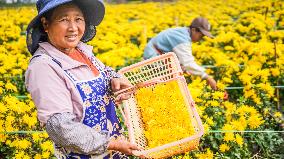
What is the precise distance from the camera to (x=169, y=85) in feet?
6.95

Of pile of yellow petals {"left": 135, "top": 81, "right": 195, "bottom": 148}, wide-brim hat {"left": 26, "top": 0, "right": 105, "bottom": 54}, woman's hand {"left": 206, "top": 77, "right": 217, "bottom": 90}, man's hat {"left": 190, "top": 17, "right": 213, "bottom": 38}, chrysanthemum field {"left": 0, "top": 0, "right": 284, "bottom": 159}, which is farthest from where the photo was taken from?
man's hat {"left": 190, "top": 17, "right": 213, "bottom": 38}

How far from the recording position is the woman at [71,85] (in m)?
1.44

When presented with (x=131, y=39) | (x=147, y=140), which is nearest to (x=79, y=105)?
(x=147, y=140)

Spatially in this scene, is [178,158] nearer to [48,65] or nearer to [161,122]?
[161,122]

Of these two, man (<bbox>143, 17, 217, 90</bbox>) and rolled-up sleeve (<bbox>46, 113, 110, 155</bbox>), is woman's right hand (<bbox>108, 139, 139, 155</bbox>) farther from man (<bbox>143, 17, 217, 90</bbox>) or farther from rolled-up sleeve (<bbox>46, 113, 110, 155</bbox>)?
man (<bbox>143, 17, 217, 90</bbox>)

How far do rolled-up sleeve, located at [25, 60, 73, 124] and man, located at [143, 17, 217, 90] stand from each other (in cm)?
264

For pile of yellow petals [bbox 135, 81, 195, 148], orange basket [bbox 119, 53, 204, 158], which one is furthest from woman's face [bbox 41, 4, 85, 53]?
pile of yellow petals [bbox 135, 81, 195, 148]

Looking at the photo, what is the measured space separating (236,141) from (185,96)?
1210mm

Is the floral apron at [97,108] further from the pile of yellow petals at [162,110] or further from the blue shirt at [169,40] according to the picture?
the blue shirt at [169,40]

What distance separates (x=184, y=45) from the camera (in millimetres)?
4043

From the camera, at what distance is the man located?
159 inches

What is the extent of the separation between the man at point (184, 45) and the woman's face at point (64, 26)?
8.21ft

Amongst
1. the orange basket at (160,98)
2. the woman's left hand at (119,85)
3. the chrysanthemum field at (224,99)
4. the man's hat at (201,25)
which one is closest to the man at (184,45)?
the man's hat at (201,25)

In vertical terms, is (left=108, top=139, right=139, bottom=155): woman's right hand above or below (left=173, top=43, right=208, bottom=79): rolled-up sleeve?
above
